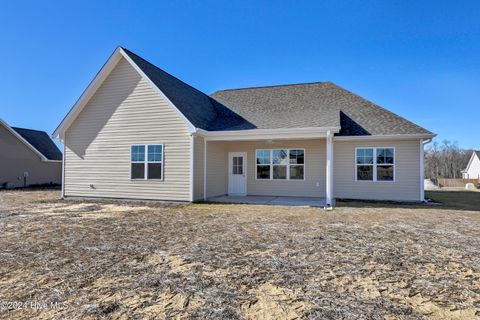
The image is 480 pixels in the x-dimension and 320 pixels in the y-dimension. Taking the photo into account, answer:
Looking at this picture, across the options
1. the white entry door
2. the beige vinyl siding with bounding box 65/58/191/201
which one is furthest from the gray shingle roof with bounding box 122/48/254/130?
the white entry door

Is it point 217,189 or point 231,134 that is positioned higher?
point 231,134

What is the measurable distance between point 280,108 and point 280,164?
3035mm

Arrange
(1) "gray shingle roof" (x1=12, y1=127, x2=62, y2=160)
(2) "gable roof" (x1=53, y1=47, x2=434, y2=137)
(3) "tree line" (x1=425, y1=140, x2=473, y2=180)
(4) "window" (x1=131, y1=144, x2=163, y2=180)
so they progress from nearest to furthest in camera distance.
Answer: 1. (4) "window" (x1=131, y1=144, x2=163, y2=180)
2. (2) "gable roof" (x1=53, y1=47, x2=434, y2=137)
3. (1) "gray shingle roof" (x1=12, y1=127, x2=62, y2=160)
4. (3) "tree line" (x1=425, y1=140, x2=473, y2=180)

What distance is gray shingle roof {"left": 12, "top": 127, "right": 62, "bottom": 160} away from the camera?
76.0ft

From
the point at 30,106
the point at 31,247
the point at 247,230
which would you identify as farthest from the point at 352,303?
the point at 30,106

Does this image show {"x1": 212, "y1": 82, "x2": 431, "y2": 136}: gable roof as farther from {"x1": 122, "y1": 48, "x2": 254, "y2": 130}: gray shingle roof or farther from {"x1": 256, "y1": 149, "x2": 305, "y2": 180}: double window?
{"x1": 256, "y1": 149, "x2": 305, "y2": 180}: double window

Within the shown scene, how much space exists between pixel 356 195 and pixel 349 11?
8.05 m

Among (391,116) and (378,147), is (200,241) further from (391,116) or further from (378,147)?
(391,116)

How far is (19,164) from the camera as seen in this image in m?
21.3

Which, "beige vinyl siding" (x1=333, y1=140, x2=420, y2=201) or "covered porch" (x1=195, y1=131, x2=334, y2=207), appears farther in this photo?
"covered porch" (x1=195, y1=131, x2=334, y2=207)

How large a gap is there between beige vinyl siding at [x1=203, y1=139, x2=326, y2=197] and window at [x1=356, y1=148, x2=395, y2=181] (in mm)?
1624

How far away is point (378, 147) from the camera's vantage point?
40.7 ft

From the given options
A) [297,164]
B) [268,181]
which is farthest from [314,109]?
[268,181]

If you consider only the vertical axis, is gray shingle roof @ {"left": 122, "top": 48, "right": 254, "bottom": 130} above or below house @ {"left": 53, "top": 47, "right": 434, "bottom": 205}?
above
